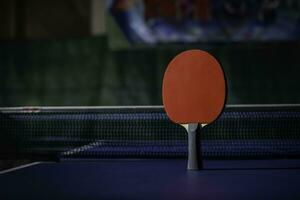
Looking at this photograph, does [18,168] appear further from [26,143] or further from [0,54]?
[0,54]

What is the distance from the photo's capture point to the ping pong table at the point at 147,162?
6.23 feet

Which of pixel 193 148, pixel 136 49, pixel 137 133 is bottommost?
pixel 137 133

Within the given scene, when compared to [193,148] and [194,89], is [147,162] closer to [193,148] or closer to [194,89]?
[193,148]

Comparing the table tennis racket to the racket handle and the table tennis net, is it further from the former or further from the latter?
the table tennis net

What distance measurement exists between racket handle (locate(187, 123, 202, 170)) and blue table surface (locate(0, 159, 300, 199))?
0.06 m

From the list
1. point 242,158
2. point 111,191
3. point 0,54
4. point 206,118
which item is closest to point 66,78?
point 0,54

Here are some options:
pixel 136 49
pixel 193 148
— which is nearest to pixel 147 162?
pixel 193 148

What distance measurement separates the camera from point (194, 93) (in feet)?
8.49

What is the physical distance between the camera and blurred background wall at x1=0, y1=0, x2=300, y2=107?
6785mm

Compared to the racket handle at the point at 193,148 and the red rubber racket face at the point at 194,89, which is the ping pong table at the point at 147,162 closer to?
the racket handle at the point at 193,148

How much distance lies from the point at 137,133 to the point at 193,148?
285 centimetres

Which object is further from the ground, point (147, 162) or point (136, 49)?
point (136, 49)

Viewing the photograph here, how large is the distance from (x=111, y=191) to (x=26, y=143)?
326cm

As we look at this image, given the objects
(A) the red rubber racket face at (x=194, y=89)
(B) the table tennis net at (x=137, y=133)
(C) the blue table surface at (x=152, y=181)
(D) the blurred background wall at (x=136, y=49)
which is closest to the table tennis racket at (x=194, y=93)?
(A) the red rubber racket face at (x=194, y=89)
